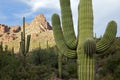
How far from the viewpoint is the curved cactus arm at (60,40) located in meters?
9.88

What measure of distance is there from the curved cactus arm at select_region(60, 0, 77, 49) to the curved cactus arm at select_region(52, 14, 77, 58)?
151 millimetres

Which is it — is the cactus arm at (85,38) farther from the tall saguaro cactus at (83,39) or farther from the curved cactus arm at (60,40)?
the curved cactus arm at (60,40)

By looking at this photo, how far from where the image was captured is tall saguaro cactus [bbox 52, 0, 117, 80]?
8992mm

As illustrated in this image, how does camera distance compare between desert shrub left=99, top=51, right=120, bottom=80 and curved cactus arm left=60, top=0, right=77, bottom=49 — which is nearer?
curved cactus arm left=60, top=0, right=77, bottom=49

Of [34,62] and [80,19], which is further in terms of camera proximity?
[34,62]

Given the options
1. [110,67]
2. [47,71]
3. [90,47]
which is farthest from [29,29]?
[90,47]

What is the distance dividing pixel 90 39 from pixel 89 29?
721 millimetres

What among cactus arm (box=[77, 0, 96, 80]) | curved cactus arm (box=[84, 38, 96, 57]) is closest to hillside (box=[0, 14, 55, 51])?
cactus arm (box=[77, 0, 96, 80])

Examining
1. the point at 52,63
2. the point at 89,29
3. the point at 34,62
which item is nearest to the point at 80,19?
the point at 89,29

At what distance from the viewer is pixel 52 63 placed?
3103 centimetres

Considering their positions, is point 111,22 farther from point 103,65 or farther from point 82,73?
point 103,65

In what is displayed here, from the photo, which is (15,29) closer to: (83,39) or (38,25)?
(38,25)

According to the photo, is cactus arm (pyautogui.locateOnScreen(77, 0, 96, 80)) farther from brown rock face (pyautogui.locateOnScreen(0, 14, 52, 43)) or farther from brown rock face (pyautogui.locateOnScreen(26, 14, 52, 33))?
brown rock face (pyautogui.locateOnScreen(26, 14, 52, 33))

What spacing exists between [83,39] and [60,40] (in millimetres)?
1216
